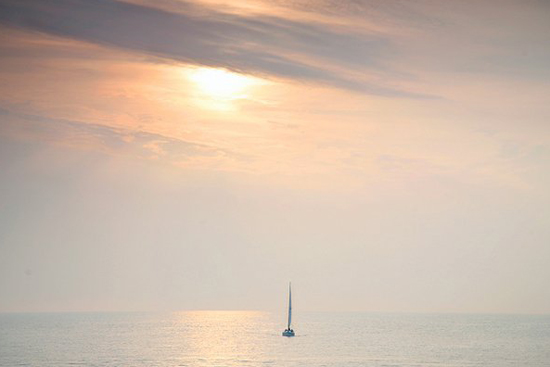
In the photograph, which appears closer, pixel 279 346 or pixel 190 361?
pixel 190 361

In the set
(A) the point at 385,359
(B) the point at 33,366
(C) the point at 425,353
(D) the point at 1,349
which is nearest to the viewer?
(B) the point at 33,366

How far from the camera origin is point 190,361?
153 m

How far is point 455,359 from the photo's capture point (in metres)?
164

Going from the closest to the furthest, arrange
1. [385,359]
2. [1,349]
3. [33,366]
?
[33,366] < [385,359] < [1,349]

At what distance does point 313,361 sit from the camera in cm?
15412

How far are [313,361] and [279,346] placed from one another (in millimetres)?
43486

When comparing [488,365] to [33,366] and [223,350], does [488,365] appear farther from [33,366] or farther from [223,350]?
[33,366]

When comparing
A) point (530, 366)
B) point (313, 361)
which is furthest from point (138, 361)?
point (530, 366)

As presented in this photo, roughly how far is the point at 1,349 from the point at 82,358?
38531 mm

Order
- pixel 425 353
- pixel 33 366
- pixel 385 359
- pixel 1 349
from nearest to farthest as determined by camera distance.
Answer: pixel 33 366 → pixel 385 359 → pixel 425 353 → pixel 1 349

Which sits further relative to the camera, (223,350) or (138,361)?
(223,350)

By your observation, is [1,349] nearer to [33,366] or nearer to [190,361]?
[33,366]

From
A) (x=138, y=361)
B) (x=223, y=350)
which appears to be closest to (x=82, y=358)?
(x=138, y=361)

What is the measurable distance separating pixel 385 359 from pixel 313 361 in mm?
15703
